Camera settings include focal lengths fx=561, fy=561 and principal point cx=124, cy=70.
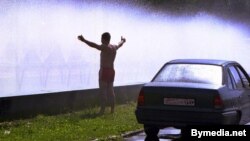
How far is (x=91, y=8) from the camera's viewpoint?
23.8 metres

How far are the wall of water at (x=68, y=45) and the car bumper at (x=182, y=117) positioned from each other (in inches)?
149

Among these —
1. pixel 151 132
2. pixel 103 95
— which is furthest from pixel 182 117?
pixel 103 95

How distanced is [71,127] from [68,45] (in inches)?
385

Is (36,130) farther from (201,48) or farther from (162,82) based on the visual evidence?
(201,48)

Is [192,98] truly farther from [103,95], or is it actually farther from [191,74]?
[103,95]

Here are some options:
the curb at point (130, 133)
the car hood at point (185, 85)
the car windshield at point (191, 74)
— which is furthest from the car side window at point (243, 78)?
the curb at point (130, 133)

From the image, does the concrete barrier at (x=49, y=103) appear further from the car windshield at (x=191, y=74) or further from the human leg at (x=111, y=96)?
the car windshield at (x=191, y=74)

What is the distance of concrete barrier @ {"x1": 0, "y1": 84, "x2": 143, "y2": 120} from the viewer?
463 inches

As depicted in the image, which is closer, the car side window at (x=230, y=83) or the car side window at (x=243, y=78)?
the car side window at (x=230, y=83)

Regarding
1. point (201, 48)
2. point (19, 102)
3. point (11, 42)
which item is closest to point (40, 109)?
point (19, 102)

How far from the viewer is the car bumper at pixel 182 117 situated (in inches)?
377

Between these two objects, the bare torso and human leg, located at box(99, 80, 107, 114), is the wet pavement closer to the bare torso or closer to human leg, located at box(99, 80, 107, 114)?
human leg, located at box(99, 80, 107, 114)

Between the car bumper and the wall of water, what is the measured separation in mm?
3795

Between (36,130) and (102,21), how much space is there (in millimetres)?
13262
